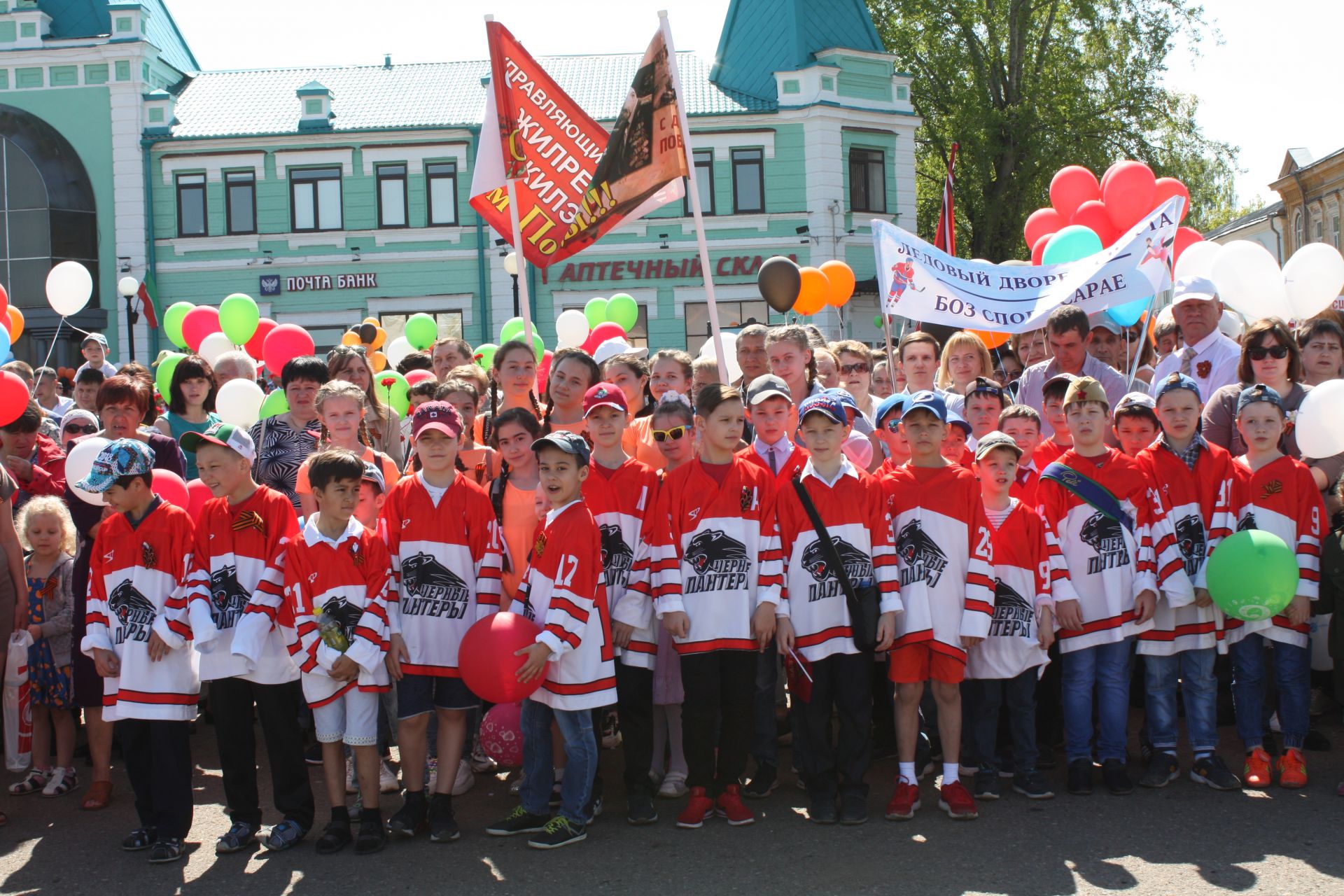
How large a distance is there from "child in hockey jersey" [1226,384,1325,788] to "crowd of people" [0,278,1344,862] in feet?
0.05

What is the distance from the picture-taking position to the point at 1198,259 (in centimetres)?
851

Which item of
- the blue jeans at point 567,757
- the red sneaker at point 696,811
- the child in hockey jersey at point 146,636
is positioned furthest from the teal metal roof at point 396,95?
the red sneaker at point 696,811

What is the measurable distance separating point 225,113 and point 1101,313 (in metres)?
23.0

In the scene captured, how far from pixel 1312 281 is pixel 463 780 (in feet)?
19.1

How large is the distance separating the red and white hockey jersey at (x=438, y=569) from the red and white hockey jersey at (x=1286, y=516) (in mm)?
3348

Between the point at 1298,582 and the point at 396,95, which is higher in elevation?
the point at 396,95

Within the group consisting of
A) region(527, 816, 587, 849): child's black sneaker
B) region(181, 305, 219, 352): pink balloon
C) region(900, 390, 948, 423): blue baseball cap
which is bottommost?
region(527, 816, 587, 849): child's black sneaker

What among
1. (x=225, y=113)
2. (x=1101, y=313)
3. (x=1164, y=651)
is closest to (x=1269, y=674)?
(x=1164, y=651)

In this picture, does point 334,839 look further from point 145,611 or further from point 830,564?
point 830,564

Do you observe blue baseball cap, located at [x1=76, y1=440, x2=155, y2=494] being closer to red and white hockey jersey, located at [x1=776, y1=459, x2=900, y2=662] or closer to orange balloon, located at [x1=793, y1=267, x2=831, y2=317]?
red and white hockey jersey, located at [x1=776, y1=459, x2=900, y2=662]

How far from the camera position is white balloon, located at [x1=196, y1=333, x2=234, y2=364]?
11.3 m

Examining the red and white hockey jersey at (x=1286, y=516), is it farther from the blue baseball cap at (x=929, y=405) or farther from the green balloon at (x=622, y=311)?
the green balloon at (x=622, y=311)

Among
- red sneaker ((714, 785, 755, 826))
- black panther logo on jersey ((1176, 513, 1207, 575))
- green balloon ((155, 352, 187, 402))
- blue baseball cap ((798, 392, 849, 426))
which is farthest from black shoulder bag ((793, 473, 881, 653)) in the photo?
green balloon ((155, 352, 187, 402))

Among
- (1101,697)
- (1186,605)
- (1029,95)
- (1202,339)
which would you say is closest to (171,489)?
(1101,697)
